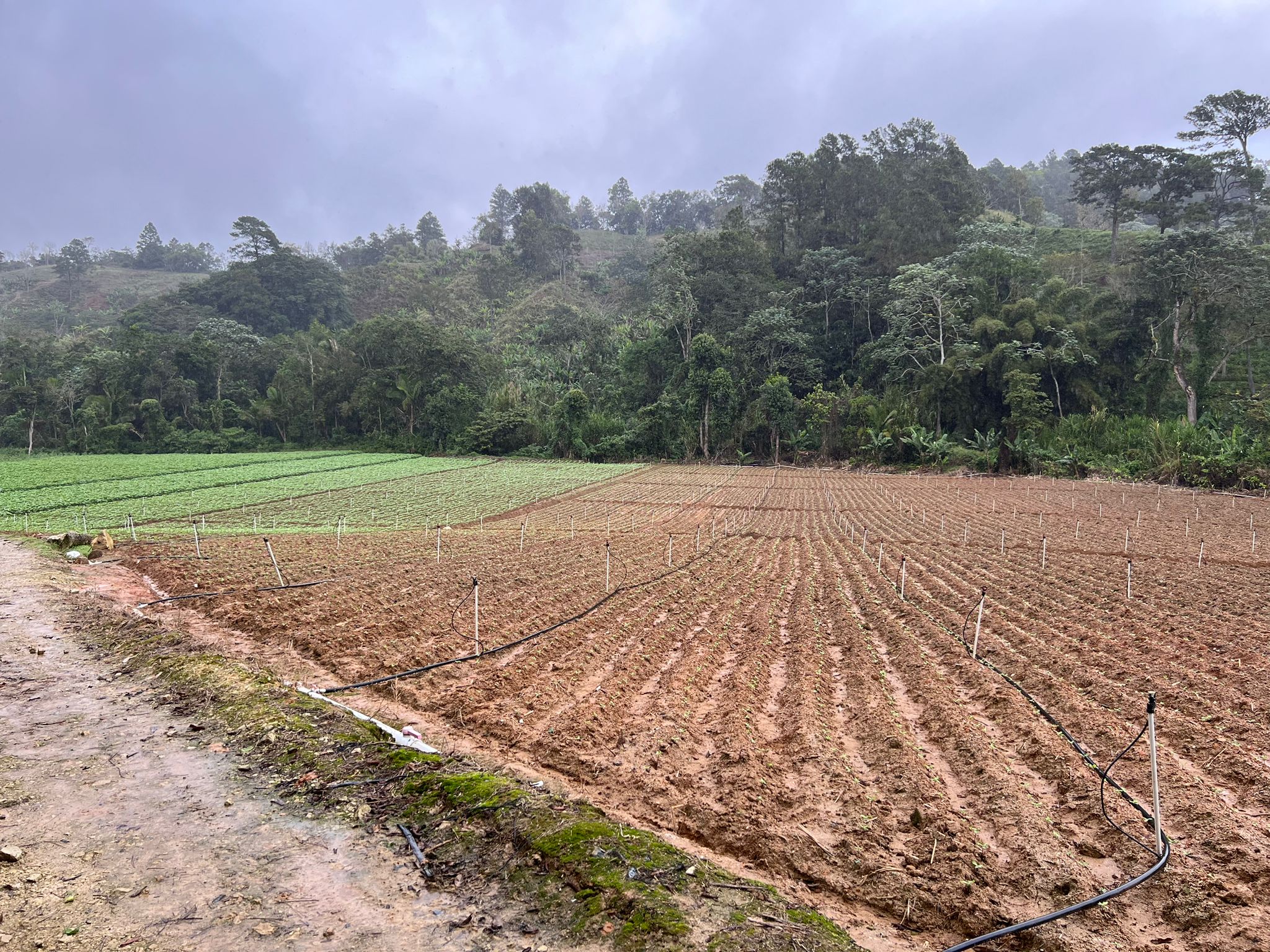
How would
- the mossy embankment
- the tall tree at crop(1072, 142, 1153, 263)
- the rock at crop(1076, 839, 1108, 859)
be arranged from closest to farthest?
1. the mossy embankment
2. the rock at crop(1076, 839, 1108, 859)
3. the tall tree at crop(1072, 142, 1153, 263)

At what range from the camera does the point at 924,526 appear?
17.4 metres

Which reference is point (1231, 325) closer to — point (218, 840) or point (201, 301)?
point (218, 840)

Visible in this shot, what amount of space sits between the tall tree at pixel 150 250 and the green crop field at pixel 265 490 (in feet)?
310

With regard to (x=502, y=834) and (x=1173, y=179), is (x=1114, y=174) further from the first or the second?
(x=502, y=834)

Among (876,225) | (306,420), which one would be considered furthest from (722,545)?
(306,420)

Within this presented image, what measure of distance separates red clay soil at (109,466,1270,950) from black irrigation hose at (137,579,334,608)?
17cm

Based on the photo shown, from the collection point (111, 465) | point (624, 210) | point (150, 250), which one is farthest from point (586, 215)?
point (111, 465)

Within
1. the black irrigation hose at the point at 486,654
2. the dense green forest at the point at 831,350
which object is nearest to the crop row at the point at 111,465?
the dense green forest at the point at 831,350

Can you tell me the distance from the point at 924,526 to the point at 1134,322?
28388 millimetres

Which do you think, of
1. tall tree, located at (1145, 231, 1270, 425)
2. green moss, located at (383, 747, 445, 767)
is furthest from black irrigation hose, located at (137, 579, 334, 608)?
tall tree, located at (1145, 231, 1270, 425)

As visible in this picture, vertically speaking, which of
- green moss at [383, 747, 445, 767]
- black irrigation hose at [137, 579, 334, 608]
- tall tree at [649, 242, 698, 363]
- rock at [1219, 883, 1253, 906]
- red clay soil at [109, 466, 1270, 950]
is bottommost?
rock at [1219, 883, 1253, 906]

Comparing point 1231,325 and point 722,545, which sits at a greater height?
point 1231,325

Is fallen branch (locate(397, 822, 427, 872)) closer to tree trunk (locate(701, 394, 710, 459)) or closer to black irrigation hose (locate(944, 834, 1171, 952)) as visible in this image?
black irrigation hose (locate(944, 834, 1171, 952))

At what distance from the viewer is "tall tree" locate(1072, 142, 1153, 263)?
44.7 m
